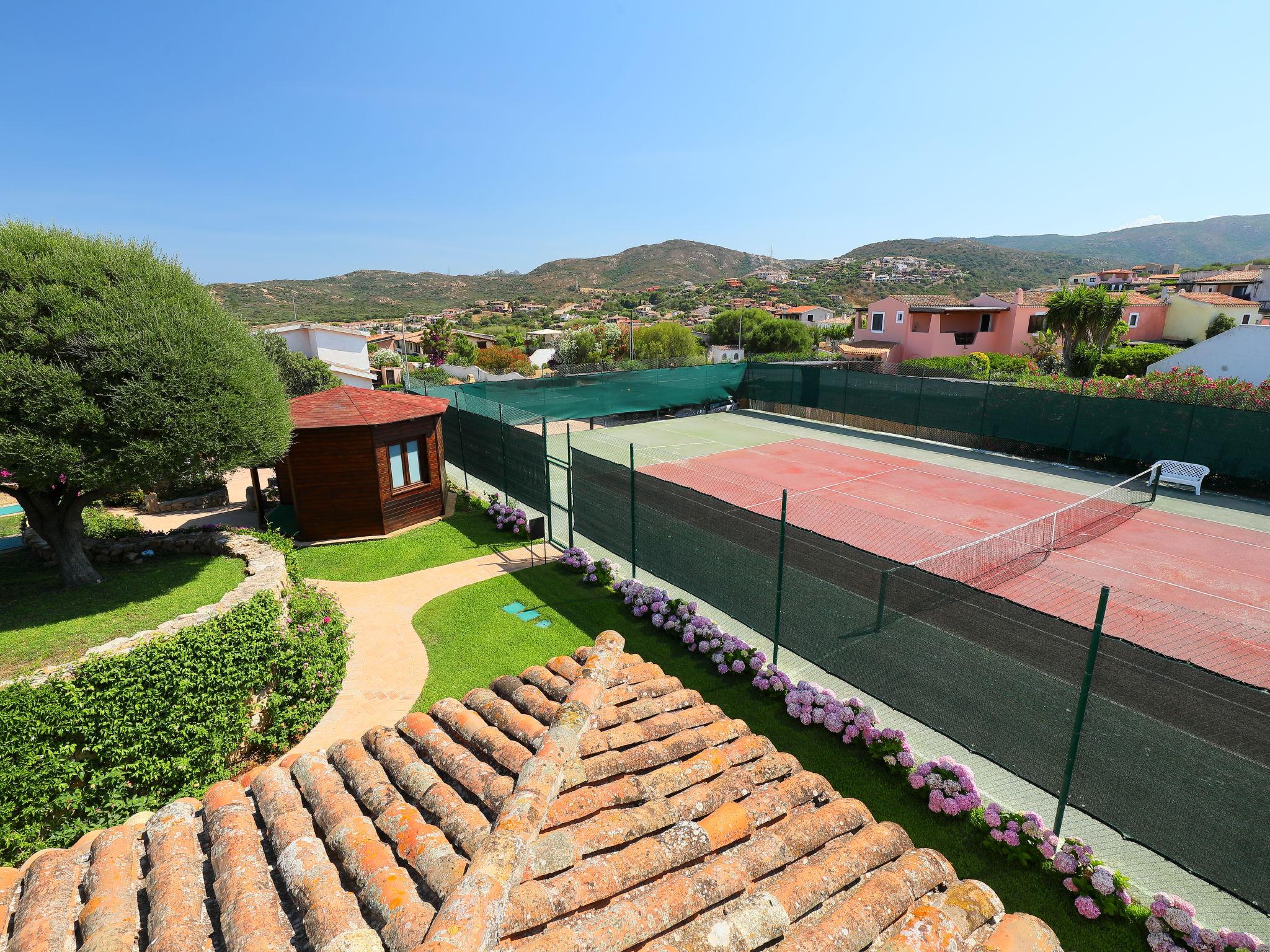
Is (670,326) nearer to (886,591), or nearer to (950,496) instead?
(950,496)

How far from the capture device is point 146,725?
262 inches

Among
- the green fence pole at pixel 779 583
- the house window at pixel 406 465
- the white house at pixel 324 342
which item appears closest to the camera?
the green fence pole at pixel 779 583

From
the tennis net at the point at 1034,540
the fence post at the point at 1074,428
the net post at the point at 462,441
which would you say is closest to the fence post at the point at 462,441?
the net post at the point at 462,441

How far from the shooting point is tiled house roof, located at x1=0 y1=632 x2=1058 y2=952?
8.45 ft

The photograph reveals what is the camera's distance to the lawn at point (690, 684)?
545 centimetres

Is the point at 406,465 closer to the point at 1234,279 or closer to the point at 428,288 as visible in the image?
the point at 1234,279

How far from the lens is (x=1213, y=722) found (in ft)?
16.3

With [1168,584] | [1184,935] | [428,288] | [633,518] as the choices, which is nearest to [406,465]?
[633,518]

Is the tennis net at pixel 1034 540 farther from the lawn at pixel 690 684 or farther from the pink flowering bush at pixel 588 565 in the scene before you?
the pink flowering bush at pixel 588 565

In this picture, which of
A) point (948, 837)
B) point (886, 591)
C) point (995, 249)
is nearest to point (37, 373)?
point (886, 591)

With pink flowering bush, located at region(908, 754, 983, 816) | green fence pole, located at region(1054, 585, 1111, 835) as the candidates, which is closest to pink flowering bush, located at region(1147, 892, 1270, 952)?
green fence pole, located at region(1054, 585, 1111, 835)

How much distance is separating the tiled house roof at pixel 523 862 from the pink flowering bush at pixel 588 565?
7864 millimetres

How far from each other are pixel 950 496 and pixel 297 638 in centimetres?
1596

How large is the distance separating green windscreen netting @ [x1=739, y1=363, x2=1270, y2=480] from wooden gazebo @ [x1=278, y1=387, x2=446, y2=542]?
18744mm
